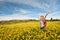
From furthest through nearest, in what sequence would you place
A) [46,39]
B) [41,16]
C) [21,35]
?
1. [41,16]
2. [21,35]
3. [46,39]

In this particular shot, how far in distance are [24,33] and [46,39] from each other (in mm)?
3708

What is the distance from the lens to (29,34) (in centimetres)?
2134

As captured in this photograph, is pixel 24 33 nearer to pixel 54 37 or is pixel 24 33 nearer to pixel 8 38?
pixel 8 38

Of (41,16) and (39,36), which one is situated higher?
(41,16)

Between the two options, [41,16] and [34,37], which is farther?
[41,16]

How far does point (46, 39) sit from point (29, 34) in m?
2.85

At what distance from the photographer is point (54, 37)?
2062 cm

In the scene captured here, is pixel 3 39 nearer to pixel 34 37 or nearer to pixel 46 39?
pixel 34 37

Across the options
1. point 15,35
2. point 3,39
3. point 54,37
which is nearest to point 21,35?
point 15,35

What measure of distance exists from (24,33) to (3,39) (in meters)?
3.14

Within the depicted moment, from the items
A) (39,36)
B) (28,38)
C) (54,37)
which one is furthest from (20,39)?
(54,37)

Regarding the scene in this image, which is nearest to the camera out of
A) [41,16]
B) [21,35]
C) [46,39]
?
[46,39]

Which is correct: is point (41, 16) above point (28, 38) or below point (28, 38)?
above

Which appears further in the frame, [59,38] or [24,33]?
[24,33]
